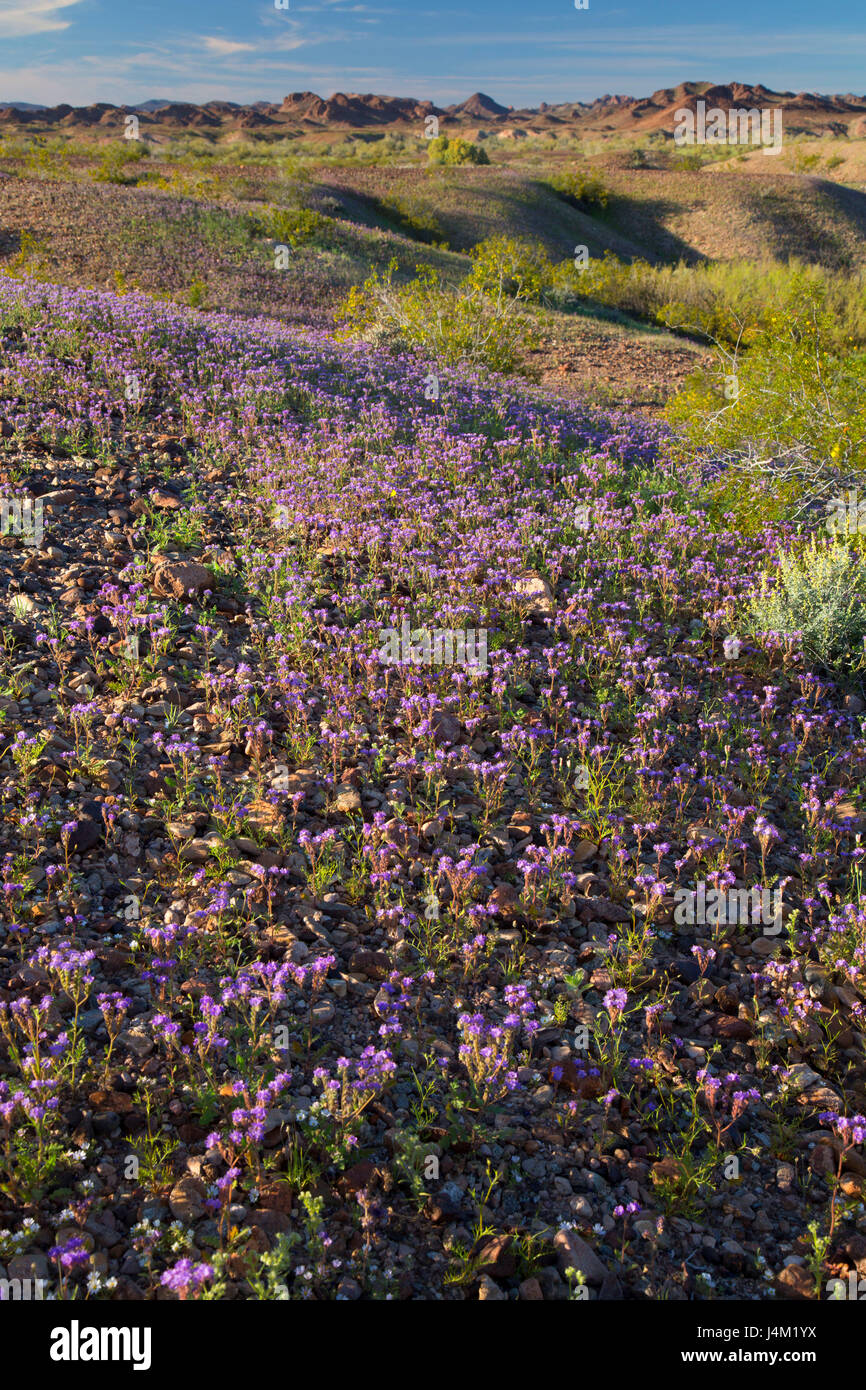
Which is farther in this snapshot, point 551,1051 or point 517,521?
point 517,521

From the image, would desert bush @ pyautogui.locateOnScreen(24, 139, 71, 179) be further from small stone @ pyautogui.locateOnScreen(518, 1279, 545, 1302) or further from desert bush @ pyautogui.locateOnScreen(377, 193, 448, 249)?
small stone @ pyautogui.locateOnScreen(518, 1279, 545, 1302)

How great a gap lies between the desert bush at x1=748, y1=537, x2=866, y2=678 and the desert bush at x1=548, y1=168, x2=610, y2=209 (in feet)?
149

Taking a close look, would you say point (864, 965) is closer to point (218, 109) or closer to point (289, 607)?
point (289, 607)

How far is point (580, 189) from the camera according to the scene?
45.4 m

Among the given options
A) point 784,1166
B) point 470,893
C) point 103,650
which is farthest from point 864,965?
point 103,650

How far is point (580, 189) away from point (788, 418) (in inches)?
1714

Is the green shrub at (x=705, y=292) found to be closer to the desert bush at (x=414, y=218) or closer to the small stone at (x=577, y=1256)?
the desert bush at (x=414, y=218)

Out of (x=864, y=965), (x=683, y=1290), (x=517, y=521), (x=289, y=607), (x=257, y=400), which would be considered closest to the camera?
(x=683, y=1290)

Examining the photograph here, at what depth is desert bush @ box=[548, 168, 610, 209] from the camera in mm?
45406

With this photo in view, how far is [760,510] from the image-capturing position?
948 centimetres

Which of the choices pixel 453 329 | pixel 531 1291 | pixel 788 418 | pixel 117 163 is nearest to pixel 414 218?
pixel 117 163

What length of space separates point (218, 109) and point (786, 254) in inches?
4601

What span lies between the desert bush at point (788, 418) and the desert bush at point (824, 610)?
1.79 meters

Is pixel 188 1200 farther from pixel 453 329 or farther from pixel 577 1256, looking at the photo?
→ pixel 453 329
